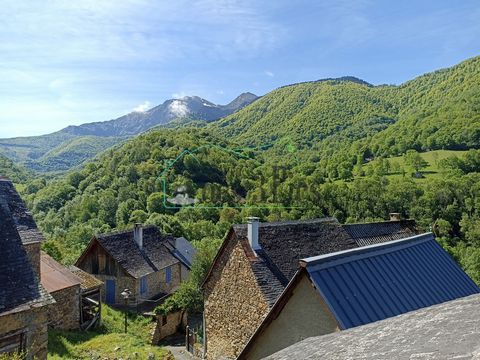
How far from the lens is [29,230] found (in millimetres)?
15422

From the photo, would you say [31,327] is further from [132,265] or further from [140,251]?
[140,251]

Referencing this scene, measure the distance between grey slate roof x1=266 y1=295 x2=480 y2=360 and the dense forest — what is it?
38.3 m

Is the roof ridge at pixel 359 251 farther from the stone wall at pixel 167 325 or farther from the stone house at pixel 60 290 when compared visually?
the stone wall at pixel 167 325

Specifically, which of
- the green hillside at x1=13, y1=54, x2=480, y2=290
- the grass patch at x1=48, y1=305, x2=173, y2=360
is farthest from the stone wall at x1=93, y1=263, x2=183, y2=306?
the green hillside at x1=13, y1=54, x2=480, y2=290

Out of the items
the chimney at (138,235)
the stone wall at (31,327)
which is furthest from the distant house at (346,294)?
the chimney at (138,235)

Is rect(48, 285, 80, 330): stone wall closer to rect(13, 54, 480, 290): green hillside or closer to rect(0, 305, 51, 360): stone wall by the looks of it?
rect(0, 305, 51, 360): stone wall

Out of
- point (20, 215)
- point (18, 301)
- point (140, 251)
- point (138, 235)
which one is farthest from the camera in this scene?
point (138, 235)

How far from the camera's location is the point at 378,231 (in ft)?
81.6

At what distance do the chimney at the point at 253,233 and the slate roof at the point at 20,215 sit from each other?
810 cm

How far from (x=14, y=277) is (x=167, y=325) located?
14.6 m

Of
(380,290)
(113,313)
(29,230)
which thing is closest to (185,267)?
(113,313)

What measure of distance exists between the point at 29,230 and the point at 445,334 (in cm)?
1549

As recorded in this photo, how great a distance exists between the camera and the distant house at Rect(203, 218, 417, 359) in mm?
15445

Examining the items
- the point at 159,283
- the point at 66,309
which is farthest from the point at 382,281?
the point at 159,283
